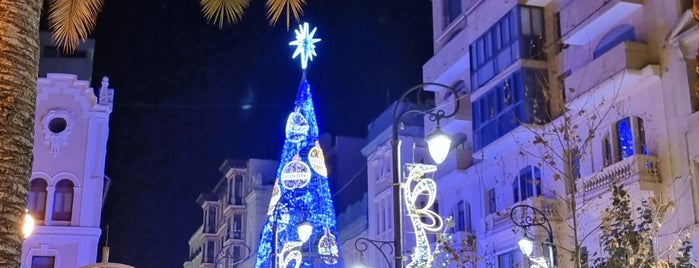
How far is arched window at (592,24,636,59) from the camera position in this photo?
2502 centimetres

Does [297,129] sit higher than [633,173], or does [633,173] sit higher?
[297,129]

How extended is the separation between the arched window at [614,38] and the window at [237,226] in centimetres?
4236

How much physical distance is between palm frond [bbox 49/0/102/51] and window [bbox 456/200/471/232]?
21.9m

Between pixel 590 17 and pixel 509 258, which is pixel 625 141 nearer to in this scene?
pixel 590 17

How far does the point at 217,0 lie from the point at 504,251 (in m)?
18.4

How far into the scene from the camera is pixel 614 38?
25.7 m

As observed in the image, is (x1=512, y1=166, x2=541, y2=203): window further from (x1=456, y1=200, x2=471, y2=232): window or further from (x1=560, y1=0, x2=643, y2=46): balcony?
(x1=560, y1=0, x2=643, y2=46): balcony

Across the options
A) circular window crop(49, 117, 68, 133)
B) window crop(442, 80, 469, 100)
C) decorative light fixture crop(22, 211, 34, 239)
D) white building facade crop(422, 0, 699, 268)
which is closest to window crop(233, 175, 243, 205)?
circular window crop(49, 117, 68, 133)

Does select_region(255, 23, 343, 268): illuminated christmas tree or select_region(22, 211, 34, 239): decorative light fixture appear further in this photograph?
select_region(255, 23, 343, 268): illuminated christmas tree

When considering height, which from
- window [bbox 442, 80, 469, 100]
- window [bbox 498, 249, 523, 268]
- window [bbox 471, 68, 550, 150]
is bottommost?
window [bbox 498, 249, 523, 268]

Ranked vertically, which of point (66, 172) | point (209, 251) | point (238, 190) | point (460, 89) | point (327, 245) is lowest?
point (327, 245)

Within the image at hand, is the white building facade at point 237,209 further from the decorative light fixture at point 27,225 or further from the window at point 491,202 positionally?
the decorative light fixture at point 27,225

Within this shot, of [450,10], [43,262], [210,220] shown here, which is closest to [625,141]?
[450,10]

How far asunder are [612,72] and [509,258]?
26.8 ft
